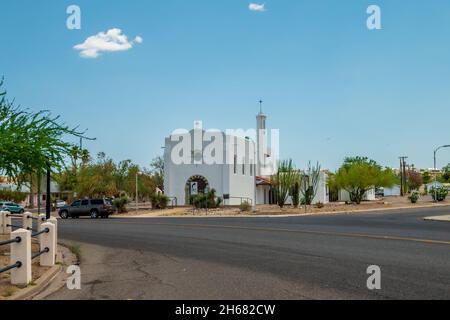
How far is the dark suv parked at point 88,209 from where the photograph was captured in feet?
143

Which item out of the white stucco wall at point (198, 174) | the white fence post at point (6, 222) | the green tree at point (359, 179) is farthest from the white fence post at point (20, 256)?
the green tree at point (359, 179)

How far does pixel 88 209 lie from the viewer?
43812mm

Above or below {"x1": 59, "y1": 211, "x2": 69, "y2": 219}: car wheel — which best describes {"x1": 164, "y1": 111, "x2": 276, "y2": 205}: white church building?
above

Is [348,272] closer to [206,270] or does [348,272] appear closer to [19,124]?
[206,270]

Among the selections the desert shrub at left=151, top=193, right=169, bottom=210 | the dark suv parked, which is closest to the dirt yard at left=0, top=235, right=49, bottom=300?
the dark suv parked

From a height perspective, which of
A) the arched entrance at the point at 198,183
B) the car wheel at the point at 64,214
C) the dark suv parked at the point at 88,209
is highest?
the arched entrance at the point at 198,183

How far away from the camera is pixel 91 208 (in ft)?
144

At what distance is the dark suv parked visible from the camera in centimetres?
4372

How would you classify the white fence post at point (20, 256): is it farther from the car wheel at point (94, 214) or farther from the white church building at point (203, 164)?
the white church building at point (203, 164)

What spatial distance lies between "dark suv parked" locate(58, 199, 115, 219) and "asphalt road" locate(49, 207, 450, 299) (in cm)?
2543

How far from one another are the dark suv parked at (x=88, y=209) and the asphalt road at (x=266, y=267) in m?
25.4

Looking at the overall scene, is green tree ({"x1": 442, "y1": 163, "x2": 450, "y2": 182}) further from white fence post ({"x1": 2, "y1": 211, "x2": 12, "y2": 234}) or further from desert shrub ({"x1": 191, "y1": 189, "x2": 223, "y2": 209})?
white fence post ({"x1": 2, "y1": 211, "x2": 12, "y2": 234})

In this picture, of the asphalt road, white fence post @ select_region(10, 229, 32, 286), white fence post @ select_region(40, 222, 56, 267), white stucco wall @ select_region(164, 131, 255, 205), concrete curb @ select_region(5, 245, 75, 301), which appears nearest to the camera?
concrete curb @ select_region(5, 245, 75, 301)

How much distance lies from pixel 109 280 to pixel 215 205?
39.9 m
